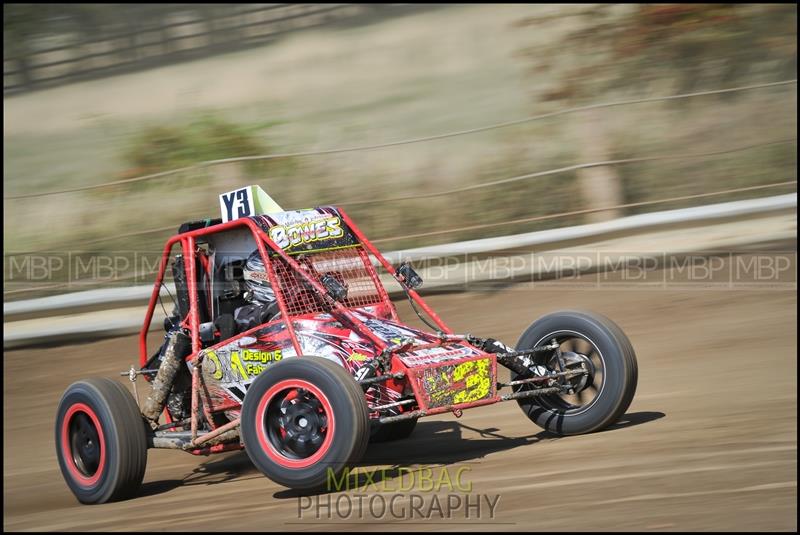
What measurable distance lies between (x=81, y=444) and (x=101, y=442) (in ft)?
1.09

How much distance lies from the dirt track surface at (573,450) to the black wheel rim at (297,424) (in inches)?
11.7

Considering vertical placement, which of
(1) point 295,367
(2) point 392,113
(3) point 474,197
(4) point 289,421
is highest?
(2) point 392,113

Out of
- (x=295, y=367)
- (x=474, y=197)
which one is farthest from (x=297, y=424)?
(x=474, y=197)

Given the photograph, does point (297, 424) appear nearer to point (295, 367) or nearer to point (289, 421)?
point (289, 421)

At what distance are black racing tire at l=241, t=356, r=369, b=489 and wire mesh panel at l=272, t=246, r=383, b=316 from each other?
3.13ft

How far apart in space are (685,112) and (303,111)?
30.0 feet

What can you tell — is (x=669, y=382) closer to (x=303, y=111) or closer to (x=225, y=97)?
(x=303, y=111)

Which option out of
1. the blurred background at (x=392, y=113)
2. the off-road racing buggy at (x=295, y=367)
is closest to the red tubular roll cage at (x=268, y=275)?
the off-road racing buggy at (x=295, y=367)

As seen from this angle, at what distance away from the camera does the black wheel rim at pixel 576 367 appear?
7.18 meters

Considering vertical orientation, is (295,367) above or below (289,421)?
above

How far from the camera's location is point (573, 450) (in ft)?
21.6

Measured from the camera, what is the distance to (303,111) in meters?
22.2

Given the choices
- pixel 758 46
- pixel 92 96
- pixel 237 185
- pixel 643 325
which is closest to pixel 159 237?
pixel 237 185

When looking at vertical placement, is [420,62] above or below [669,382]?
above
